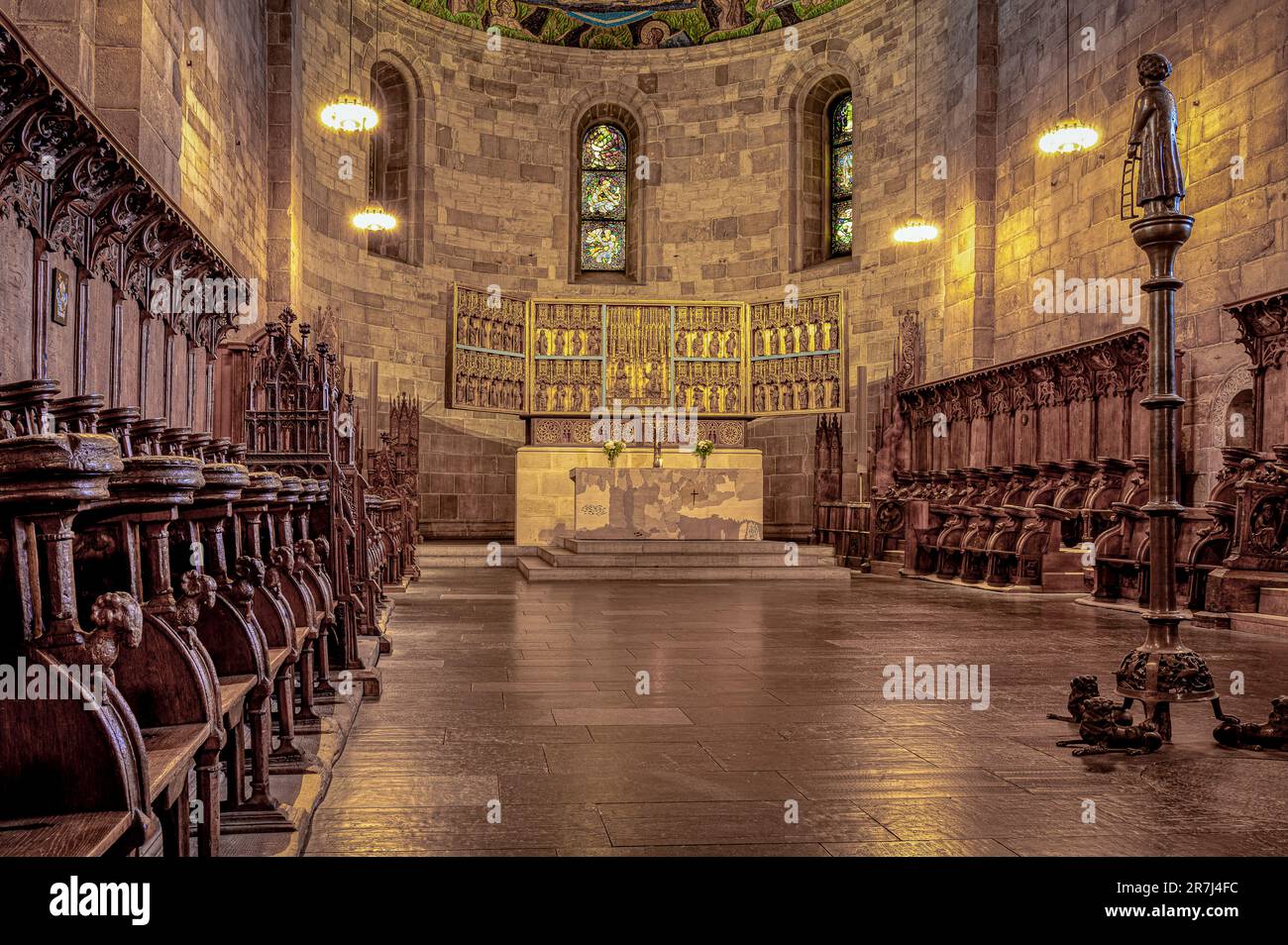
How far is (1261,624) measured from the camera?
7.88 meters

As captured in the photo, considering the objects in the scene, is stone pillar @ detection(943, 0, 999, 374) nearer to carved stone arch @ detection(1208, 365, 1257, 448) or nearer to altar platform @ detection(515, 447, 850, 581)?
altar platform @ detection(515, 447, 850, 581)

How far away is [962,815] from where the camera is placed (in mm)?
3213

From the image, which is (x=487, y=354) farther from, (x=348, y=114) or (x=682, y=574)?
(x=682, y=574)

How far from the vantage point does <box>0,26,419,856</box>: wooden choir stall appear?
1.68 meters

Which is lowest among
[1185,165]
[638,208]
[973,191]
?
[1185,165]

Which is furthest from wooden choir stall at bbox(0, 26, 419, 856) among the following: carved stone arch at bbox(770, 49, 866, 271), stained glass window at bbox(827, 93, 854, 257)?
stained glass window at bbox(827, 93, 854, 257)

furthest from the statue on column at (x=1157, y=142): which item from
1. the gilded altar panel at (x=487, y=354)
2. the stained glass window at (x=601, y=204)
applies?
the stained glass window at (x=601, y=204)

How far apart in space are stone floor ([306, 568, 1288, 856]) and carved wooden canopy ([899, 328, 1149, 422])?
4.37 meters

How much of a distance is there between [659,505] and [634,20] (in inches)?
413

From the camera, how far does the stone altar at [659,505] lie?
13.9 metres

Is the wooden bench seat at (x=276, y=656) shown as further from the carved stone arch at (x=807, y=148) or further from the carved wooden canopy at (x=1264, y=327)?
the carved stone arch at (x=807, y=148)

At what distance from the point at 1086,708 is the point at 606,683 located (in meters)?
2.24

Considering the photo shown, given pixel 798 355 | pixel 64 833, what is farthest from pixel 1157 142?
pixel 798 355

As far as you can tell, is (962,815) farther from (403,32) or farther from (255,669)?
(403,32)
